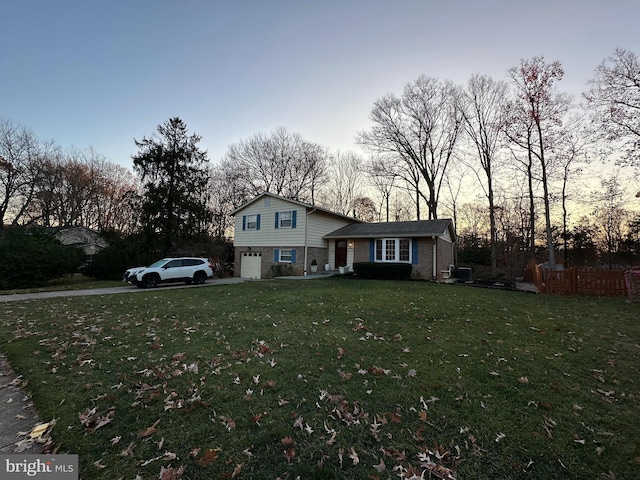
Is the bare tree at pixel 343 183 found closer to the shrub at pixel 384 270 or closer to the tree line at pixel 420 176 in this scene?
the tree line at pixel 420 176

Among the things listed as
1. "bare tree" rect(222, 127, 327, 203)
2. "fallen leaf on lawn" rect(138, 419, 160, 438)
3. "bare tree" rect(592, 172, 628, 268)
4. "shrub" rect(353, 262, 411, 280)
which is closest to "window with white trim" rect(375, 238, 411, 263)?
"shrub" rect(353, 262, 411, 280)

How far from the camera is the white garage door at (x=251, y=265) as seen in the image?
68.6 feet

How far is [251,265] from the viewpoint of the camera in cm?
2136

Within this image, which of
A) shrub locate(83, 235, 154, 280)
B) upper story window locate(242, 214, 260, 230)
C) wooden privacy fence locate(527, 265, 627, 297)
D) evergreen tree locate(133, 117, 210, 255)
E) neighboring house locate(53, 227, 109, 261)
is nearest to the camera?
wooden privacy fence locate(527, 265, 627, 297)

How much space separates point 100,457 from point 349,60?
14.2 meters

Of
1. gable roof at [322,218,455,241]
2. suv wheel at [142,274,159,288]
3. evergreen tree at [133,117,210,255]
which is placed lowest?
suv wheel at [142,274,159,288]

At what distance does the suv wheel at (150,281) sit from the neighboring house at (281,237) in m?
6.86

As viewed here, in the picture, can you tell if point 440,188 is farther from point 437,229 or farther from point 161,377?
point 161,377

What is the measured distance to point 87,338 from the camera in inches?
230

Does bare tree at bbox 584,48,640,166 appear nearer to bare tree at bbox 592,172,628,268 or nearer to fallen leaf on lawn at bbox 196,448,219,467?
bare tree at bbox 592,172,628,268

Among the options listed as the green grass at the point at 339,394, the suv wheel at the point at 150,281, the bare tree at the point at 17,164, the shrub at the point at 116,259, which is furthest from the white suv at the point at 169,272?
the bare tree at the point at 17,164

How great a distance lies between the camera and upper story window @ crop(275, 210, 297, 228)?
63.6ft

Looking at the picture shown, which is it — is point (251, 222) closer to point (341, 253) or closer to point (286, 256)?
point (286, 256)

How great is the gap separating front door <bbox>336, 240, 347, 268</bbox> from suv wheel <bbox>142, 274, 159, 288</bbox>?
1114cm
